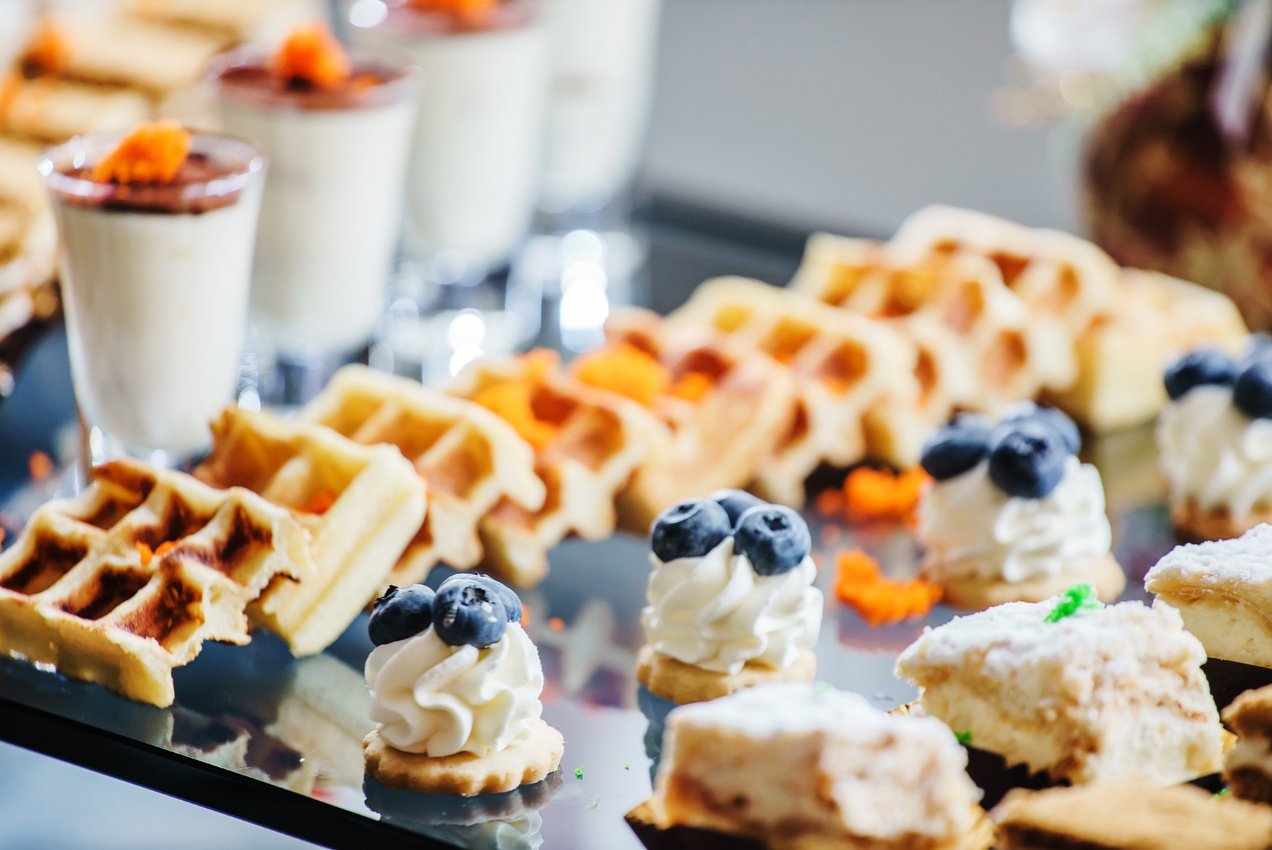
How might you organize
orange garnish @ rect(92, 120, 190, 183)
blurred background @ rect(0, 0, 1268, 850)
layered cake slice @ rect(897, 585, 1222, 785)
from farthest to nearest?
1. blurred background @ rect(0, 0, 1268, 850)
2. orange garnish @ rect(92, 120, 190, 183)
3. layered cake slice @ rect(897, 585, 1222, 785)

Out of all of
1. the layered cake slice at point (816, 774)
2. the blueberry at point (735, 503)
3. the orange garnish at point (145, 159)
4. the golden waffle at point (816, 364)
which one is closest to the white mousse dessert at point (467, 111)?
the golden waffle at point (816, 364)

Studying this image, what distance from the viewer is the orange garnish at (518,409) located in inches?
111

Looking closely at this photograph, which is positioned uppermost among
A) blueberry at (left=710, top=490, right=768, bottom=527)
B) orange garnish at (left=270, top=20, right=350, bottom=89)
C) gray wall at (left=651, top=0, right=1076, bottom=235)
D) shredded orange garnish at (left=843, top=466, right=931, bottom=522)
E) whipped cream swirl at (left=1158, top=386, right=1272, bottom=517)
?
orange garnish at (left=270, top=20, right=350, bottom=89)

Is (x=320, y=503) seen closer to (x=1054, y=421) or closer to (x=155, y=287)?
(x=155, y=287)

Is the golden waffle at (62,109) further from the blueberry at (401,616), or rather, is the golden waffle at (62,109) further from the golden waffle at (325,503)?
the blueberry at (401,616)

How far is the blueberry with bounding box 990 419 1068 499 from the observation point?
101 inches

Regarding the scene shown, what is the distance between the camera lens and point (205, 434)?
2729mm

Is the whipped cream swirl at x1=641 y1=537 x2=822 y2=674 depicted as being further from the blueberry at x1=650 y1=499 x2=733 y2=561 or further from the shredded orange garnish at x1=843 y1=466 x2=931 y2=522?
the shredded orange garnish at x1=843 y1=466 x2=931 y2=522

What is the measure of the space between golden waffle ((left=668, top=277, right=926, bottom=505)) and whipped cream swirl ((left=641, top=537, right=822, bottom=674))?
61 centimetres

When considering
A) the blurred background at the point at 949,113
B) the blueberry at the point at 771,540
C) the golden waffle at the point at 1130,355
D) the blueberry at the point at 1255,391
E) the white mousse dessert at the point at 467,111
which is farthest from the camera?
the blurred background at the point at 949,113

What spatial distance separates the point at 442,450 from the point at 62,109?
1.37m

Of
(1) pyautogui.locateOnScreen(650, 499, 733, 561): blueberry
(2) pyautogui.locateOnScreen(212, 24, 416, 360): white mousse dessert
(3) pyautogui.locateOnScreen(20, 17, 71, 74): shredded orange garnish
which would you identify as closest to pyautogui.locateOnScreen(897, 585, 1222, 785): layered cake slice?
(1) pyautogui.locateOnScreen(650, 499, 733, 561): blueberry

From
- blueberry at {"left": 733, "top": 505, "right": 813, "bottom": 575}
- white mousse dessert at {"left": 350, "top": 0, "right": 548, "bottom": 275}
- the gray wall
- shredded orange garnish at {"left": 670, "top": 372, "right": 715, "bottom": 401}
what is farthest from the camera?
the gray wall

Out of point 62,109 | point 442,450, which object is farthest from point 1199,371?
point 62,109
